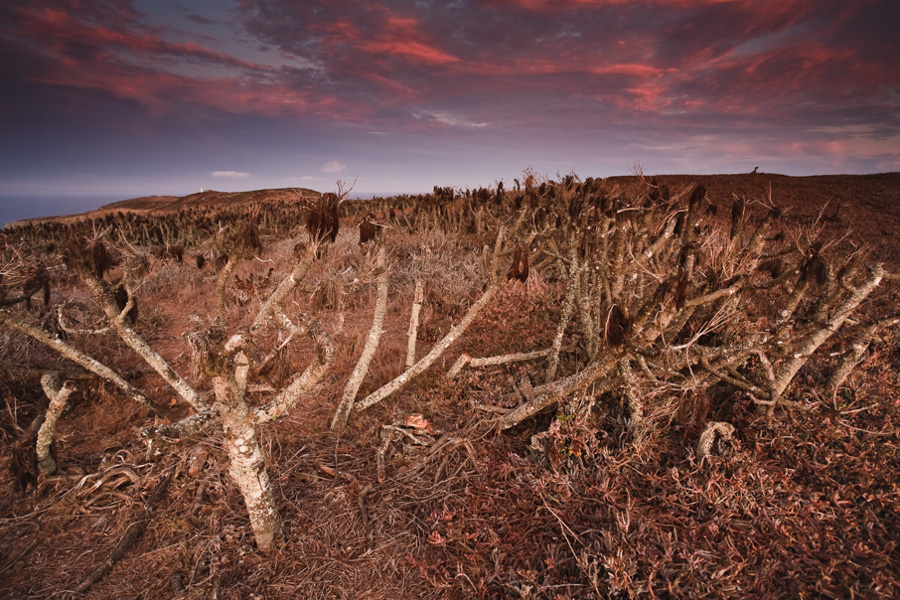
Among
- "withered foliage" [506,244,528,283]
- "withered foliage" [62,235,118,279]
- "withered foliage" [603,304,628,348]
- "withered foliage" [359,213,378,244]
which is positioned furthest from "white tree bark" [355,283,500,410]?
"withered foliage" [62,235,118,279]

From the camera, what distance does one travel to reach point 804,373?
3865 millimetres

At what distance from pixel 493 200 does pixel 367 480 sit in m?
9.78

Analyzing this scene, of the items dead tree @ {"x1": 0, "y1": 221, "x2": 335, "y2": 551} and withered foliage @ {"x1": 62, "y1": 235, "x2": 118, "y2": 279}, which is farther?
withered foliage @ {"x1": 62, "y1": 235, "x2": 118, "y2": 279}

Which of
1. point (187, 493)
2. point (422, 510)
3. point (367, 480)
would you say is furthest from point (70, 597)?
point (422, 510)

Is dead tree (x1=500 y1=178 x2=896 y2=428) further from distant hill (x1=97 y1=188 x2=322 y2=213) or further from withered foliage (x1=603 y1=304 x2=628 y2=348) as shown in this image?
distant hill (x1=97 y1=188 x2=322 y2=213)

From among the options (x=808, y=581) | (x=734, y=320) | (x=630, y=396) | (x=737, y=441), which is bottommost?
(x=808, y=581)

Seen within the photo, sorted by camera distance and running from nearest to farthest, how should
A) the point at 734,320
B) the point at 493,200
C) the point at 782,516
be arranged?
the point at 782,516 → the point at 734,320 → the point at 493,200

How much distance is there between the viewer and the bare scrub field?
2.52 m

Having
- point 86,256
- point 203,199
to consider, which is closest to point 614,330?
point 86,256

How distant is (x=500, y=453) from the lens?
3.54 metres

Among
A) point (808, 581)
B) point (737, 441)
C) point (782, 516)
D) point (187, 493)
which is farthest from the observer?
point (187, 493)

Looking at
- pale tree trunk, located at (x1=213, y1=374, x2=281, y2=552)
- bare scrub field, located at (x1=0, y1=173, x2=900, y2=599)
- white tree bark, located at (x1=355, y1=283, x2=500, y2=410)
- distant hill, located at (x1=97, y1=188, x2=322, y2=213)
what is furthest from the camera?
distant hill, located at (x1=97, y1=188, x2=322, y2=213)

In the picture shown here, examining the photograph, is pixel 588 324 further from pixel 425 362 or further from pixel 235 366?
pixel 235 366

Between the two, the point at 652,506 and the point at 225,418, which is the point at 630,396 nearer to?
Answer: the point at 652,506
